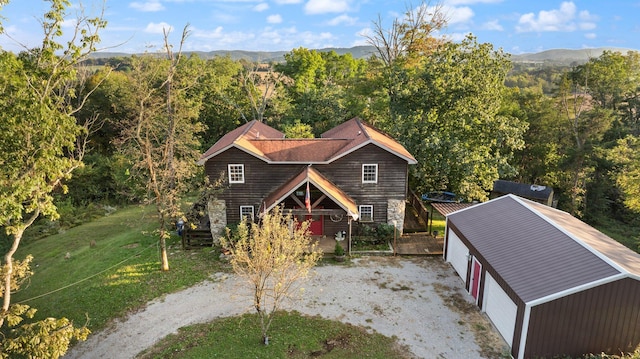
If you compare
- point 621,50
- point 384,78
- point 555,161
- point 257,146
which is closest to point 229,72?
point 384,78

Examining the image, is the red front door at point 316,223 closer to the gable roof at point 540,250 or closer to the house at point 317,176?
the house at point 317,176

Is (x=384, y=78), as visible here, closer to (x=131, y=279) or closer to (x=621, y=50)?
(x=131, y=279)

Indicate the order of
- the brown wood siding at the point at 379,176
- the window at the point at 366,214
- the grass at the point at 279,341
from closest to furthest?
the grass at the point at 279,341 → the brown wood siding at the point at 379,176 → the window at the point at 366,214

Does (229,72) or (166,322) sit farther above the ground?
(229,72)

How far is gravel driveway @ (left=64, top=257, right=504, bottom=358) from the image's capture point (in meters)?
14.8

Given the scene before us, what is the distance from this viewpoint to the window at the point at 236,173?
23.2m

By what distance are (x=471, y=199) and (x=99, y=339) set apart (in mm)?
23945

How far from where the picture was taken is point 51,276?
22359mm

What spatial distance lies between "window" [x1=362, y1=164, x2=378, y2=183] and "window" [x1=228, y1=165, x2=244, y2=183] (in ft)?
24.0

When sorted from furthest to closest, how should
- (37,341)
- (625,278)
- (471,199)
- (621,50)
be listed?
(621,50)
(471,199)
(625,278)
(37,341)

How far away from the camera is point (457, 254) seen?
20141 millimetres

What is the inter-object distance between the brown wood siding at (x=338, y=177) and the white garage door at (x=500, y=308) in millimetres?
8700

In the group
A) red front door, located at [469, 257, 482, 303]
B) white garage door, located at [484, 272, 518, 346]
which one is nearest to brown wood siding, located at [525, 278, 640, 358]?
white garage door, located at [484, 272, 518, 346]

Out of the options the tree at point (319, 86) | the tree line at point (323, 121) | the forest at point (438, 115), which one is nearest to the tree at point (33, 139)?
the tree line at point (323, 121)
